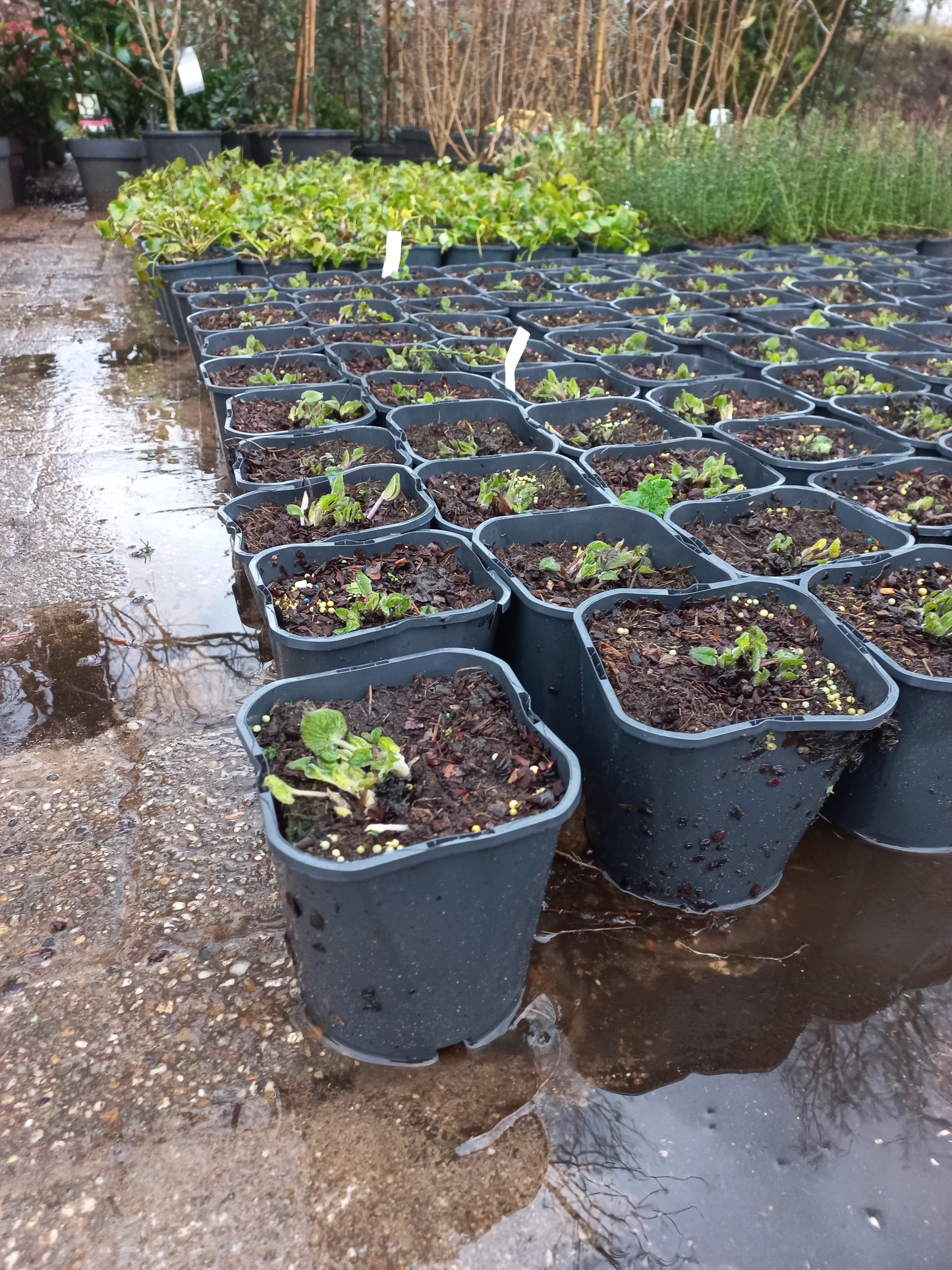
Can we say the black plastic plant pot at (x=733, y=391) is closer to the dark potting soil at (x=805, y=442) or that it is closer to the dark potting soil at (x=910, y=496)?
the dark potting soil at (x=805, y=442)

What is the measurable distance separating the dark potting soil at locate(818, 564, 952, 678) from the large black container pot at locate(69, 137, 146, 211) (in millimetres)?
8697

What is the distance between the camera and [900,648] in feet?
6.02

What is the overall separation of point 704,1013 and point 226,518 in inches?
62.7

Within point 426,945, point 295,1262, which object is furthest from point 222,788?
point 295,1262

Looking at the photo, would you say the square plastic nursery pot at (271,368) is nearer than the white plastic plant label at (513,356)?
No

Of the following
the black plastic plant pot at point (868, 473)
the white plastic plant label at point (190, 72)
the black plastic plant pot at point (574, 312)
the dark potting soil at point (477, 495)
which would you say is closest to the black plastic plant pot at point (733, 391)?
the black plastic plant pot at point (868, 473)

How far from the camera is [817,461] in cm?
263

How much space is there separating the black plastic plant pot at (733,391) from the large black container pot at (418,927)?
1877 millimetres

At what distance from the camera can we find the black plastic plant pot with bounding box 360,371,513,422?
306 centimetres

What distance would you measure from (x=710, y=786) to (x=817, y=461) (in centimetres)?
147

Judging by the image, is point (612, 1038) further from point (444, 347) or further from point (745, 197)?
point (745, 197)

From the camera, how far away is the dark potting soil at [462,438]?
266 cm

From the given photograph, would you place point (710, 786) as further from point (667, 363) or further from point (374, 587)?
point (667, 363)

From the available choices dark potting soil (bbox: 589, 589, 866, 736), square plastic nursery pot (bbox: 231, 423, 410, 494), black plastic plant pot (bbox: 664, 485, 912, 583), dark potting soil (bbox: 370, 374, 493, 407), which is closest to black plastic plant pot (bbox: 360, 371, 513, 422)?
dark potting soil (bbox: 370, 374, 493, 407)
